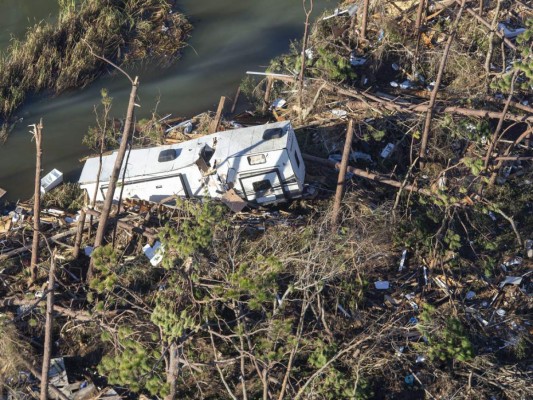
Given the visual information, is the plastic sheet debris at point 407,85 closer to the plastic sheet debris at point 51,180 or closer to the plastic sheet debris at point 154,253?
the plastic sheet debris at point 154,253

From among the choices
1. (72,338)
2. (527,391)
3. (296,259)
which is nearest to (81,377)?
(72,338)

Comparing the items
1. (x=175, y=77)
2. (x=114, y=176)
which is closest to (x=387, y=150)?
(x=114, y=176)

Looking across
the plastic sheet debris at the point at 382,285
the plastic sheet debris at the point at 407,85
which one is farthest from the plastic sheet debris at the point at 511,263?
the plastic sheet debris at the point at 407,85

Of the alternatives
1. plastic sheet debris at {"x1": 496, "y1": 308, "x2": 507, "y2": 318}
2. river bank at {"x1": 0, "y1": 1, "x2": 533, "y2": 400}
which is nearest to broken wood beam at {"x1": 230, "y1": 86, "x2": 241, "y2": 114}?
river bank at {"x1": 0, "y1": 1, "x2": 533, "y2": 400}

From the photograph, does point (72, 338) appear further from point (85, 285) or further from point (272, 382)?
point (272, 382)

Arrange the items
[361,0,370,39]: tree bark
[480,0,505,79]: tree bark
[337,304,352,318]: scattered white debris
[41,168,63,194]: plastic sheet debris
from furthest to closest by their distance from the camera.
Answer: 1. [361,0,370,39]: tree bark
2. [41,168,63,194]: plastic sheet debris
3. [480,0,505,79]: tree bark
4. [337,304,352,318]: scattered white debris

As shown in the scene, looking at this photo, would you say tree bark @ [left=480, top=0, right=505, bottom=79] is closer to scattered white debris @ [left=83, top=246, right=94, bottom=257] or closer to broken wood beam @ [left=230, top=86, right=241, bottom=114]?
broken wood beam @ [left=230, top=86, right=241, bottom=114]

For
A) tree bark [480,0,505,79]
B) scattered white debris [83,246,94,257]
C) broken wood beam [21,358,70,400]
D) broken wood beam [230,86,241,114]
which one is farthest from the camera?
broken wood beam [230,86,241,114]
